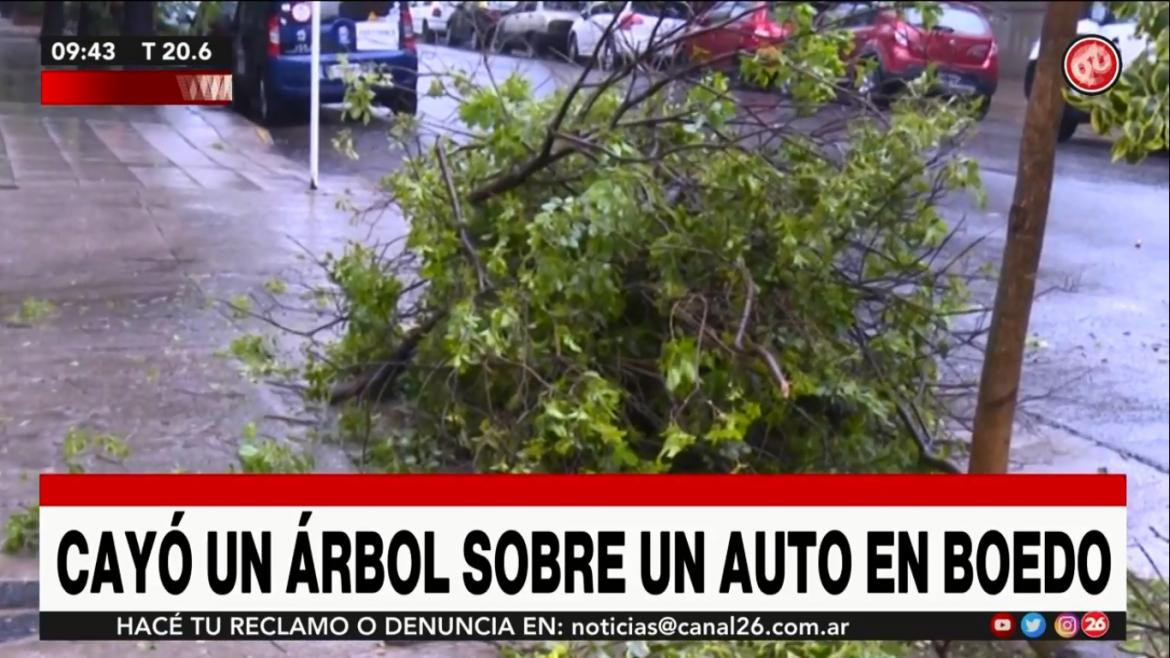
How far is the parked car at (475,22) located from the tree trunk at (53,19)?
2.69 metres

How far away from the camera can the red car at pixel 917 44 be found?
5.57m

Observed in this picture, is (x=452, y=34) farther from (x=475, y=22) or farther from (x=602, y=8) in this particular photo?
(x=602, y=8)

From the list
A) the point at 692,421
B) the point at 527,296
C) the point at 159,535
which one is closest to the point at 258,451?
the point at 527,296

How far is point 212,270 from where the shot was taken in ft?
20.0

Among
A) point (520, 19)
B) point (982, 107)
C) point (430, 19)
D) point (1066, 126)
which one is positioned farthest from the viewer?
point (520, 19)

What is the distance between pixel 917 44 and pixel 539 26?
1.59 m

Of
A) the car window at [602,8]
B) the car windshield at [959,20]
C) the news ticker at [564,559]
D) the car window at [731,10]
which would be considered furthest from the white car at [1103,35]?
the car window at [602,8]

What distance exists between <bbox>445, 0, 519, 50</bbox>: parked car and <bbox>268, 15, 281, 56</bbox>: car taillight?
0.96 meters

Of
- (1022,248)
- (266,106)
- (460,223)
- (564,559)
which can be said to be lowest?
(564,559)

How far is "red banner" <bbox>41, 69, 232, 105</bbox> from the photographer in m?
3.11

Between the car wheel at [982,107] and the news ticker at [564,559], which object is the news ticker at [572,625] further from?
the car wheel at [982,107]

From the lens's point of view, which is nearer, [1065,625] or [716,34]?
[1065,625]

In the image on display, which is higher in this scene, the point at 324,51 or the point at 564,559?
the point at 324,51

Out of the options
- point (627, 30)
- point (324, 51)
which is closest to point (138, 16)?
point (324, 51)
